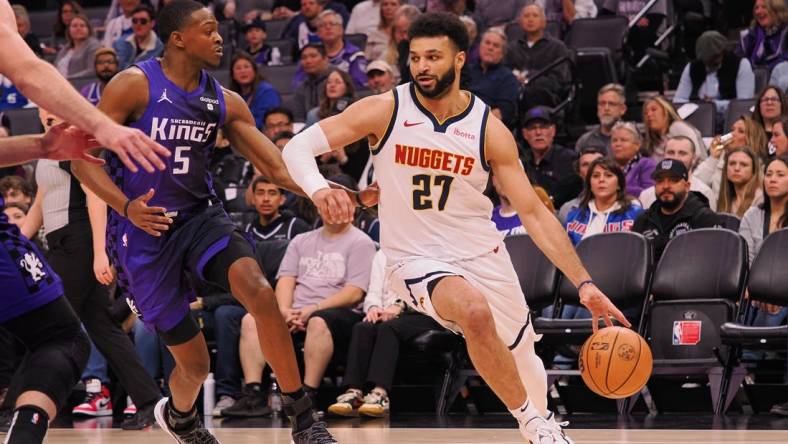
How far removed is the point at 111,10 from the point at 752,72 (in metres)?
8.61

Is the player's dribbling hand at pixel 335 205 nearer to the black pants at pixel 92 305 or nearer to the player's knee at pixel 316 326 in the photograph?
the black pants at pixel 92 305

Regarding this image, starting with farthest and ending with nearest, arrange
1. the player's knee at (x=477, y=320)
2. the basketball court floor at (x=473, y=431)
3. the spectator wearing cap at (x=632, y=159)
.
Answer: the spectator wearing cap at (x=632, y=159)
the basketball court floor at (x=473, y=431)
the player's knee at (x=477, y=320)

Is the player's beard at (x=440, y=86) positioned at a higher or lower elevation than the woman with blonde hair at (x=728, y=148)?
higher

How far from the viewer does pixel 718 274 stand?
8.42 m

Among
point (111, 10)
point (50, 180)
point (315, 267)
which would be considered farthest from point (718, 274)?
point (111, 10)

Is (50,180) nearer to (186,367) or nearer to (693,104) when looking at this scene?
Result: (186,367)

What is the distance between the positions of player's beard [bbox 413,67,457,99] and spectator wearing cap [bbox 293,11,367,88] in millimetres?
7410

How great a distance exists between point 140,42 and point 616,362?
10090mm

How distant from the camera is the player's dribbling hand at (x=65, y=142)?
393cm

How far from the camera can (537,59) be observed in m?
12.5

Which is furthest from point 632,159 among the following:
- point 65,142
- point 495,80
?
point 65,142

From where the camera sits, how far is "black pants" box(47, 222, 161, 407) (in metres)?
7.94

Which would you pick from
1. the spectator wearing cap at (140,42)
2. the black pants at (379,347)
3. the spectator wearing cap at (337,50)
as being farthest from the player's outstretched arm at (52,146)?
the spectator wearing cap at (140,42)

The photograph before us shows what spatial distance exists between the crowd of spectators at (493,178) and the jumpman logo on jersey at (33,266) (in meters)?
4.25
